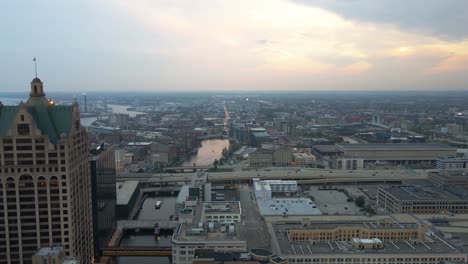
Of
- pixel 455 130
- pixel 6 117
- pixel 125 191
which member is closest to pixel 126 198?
pixel 125 191

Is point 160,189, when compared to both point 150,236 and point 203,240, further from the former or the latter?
point 203,240

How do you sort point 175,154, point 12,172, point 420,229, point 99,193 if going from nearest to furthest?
point 12,172 < point 420,229 < point 99,193 < point 175,154

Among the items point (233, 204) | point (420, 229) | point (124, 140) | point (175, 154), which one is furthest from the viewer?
point (124, 140)

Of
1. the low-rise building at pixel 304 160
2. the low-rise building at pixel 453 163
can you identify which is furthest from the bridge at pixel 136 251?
the low-rise building at pixel 453 163

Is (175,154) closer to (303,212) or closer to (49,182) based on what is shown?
(303,212)

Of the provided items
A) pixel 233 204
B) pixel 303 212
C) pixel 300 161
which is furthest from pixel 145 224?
pixel 300 161

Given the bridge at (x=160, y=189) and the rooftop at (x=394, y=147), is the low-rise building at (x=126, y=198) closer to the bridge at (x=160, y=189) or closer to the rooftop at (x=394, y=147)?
the bridge at (x=160, y=189)

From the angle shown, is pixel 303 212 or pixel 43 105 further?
pixel 303 212
